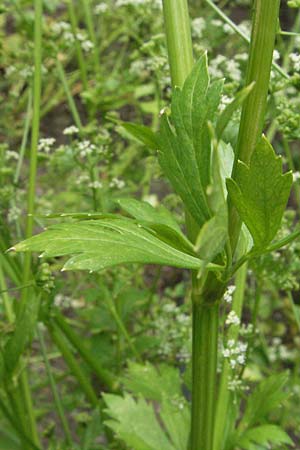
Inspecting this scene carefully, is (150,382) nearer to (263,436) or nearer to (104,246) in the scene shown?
(263,436)

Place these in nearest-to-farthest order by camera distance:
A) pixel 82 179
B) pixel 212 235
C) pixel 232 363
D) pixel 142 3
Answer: pixel 212 235 < pixel 232 363 < pixel 82 179 < pixel 142 3

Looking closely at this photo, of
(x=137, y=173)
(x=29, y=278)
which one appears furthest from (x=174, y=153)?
(x=137, y=173)

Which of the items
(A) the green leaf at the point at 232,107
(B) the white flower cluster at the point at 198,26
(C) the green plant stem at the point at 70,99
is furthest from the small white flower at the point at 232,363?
(B) the white flower cluster at the point at 198,26

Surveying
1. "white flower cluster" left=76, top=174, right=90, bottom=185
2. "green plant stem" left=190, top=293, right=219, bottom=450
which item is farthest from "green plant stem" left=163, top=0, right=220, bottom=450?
"white flower cluster" left=76, top=174, right=90, bottom=185

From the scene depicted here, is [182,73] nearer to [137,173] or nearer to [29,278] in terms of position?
[29,278]

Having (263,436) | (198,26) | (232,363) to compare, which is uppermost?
(198,26)

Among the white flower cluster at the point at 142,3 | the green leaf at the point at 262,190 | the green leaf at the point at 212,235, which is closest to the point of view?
the green leaf at the point at 212,235

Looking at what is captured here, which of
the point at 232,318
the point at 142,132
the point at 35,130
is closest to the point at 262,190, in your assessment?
the point at 142,132

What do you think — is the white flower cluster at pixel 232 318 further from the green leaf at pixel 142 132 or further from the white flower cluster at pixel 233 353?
the green leaf at pixel 142 132
